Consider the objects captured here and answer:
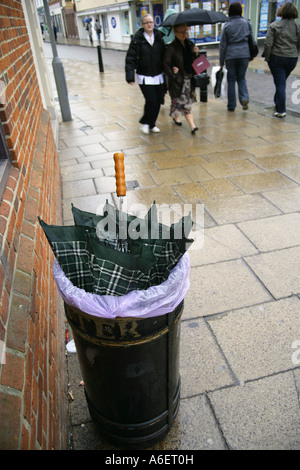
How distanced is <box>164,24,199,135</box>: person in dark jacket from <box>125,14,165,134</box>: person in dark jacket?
0.16 meters

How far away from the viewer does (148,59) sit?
614 cm

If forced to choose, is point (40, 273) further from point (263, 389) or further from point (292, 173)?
point (292, 173)

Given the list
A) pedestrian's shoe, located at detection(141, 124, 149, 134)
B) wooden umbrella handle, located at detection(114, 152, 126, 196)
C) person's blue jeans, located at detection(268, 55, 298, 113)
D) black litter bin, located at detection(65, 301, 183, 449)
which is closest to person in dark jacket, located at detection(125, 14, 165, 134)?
pedestrian's shoe, located at detection(141, 124, 149, 134)

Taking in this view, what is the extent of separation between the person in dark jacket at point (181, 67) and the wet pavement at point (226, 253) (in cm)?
64

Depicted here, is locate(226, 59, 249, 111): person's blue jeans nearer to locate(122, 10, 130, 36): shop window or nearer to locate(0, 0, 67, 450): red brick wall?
locate(0, 0, 67, 450): red brick wall

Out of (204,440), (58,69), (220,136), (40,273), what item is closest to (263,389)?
(204,440)

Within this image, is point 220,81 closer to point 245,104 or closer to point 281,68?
point 245,104

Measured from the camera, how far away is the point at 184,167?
5.53m

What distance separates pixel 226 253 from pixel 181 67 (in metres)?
4.11

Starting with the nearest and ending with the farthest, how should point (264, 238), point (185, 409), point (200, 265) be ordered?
point (185, 409) < point (200, 265) < point (264, 238)

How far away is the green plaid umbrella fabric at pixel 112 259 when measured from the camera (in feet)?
5.02

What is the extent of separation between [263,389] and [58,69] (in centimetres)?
777

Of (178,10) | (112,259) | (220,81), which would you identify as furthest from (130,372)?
(178,10)

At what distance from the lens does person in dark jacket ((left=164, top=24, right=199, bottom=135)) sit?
20.1ft
